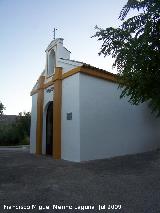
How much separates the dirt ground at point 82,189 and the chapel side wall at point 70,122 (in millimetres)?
1672

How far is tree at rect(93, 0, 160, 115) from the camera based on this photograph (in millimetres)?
7297

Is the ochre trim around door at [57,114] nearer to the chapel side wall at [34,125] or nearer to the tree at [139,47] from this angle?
the chapel side wall at [34,125]

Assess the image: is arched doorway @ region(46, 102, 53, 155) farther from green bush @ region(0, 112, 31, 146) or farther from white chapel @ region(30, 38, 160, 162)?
green bush @ region(0, 112, 31, 146)

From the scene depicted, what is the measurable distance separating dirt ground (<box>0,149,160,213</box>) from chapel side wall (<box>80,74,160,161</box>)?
2086 mm

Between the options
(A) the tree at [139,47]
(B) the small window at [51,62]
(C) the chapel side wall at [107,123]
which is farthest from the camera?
(B) the small window at [51,62]

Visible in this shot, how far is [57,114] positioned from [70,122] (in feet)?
3.70

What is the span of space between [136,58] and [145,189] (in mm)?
3495

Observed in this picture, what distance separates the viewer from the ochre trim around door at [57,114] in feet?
43.7

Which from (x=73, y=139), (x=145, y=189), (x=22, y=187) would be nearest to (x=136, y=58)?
(x=145, y=189)

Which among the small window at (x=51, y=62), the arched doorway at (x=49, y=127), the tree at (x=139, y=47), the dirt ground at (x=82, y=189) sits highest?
the small window at (x=51, y=62)

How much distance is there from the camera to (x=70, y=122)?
12.8 m

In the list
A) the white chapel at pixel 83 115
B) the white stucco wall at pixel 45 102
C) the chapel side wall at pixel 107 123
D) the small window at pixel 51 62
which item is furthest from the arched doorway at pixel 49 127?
the chapel side wall at pixel 107 123

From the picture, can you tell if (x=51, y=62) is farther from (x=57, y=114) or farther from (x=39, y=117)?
(x=57, y=114)

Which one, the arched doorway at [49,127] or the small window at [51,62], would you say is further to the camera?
the small window at [51,62]
